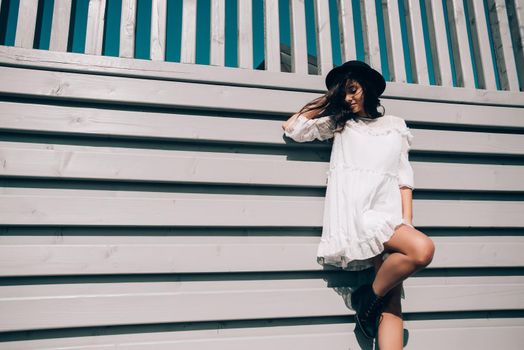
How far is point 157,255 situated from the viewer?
1912mm

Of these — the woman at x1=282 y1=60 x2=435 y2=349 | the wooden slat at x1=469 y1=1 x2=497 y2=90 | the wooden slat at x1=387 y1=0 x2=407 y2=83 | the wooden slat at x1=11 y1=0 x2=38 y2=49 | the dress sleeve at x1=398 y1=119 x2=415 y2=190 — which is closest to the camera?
the woman at x1=282 y1=60 x2=435 y2=349

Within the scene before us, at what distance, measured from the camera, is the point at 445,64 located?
2.52 metres

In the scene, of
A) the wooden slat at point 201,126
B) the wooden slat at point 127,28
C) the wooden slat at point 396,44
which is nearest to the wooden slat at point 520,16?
the wooden slat at point 201,126

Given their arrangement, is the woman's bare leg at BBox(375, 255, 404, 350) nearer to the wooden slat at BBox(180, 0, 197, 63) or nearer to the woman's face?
the woman's face

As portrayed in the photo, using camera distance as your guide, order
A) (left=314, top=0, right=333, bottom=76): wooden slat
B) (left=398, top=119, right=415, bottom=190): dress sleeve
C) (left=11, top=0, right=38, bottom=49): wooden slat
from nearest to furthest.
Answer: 1. (left=11, top=0, right=38, bottom=49): wooden slat
2. (left=398, top=119, right=415, bottom=190): dress sleeve
3. (left=314, top=0, right=333, bottom=76): wooden slat

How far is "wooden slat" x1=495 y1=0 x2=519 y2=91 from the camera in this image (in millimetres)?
2600

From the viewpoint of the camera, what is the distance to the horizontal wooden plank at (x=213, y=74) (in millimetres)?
1954

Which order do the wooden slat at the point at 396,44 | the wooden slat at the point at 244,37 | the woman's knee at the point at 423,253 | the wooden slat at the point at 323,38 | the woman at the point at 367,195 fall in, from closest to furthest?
the woman's knee at the point at 423,253 → the woman at the point at 367,195 → the wooden slat at the point at 244,37 → the wooden slat at the point at 323,38 → the wooden slat at the point at 396,44

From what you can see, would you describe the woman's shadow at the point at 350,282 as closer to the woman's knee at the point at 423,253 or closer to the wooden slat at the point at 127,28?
the woman's knee at the point at 423,253

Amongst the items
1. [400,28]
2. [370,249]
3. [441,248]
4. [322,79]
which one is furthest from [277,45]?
[441,248]

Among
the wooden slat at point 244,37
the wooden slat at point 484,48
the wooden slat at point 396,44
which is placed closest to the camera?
the wooden slat at point 244,37

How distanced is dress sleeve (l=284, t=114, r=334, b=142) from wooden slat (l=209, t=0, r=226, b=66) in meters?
0.61

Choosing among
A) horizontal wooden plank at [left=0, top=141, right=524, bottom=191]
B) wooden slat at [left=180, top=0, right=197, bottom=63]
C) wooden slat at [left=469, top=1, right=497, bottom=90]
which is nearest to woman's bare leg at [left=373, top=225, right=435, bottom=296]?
horizontal wooden plank at [left=0, top=141, right=524, bottom=191]

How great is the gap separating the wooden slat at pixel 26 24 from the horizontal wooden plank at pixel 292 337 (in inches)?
64.1
